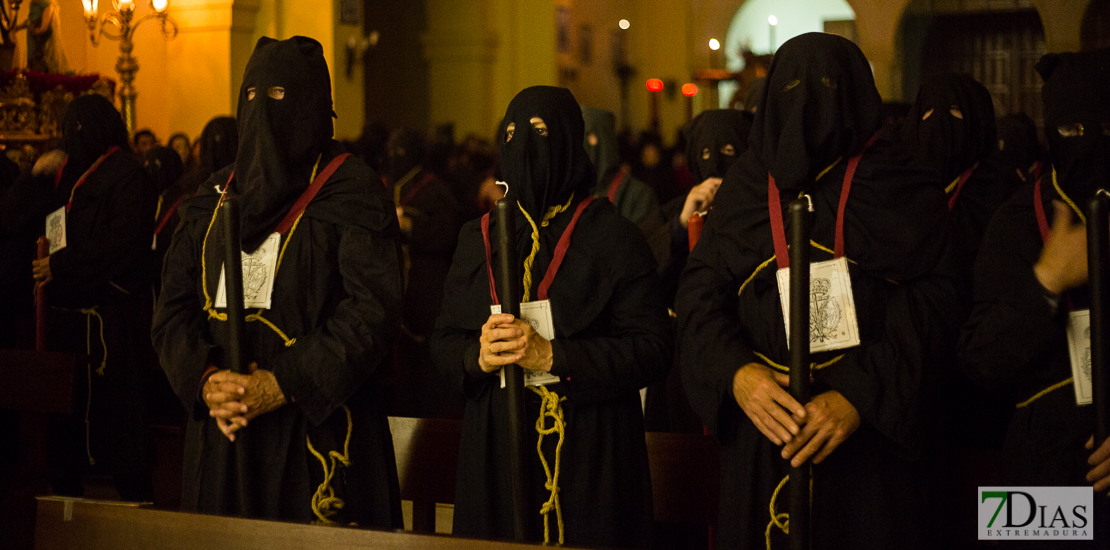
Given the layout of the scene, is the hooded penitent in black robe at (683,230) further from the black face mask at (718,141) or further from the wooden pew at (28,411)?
the wooden pew at (28,411)

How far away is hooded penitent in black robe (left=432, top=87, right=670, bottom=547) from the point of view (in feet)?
9.60

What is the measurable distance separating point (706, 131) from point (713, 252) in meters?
2.15

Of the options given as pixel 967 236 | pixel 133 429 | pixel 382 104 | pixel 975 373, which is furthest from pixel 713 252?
pixel 382 104

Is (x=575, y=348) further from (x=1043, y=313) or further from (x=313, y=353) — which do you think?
(x=1043, y=313)

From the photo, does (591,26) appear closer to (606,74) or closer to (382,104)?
(606,74)

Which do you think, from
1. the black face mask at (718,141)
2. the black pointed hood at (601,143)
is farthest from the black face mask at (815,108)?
the black pointed hood at (601,143)

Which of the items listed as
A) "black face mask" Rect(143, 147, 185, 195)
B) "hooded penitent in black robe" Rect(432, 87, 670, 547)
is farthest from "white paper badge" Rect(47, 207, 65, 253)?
"hooded penitent in black robe" Rect(432, 87, 670, 547)

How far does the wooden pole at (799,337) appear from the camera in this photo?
1791 millimetres

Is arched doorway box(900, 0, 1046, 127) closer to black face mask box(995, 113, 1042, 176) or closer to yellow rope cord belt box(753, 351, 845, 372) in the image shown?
black face mask box(995, 113, 1042, 176)

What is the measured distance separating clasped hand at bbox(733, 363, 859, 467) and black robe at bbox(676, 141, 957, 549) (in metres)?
0.04

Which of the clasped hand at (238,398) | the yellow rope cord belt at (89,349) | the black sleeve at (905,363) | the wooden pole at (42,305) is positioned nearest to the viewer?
the black sleeve at (905,363)

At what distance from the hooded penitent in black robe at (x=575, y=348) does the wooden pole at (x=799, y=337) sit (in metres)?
0.98

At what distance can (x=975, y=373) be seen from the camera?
266 cm

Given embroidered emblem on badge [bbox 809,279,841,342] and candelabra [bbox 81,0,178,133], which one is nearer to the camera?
embroidered emblem on badge [bbox 809,279,841,342]
